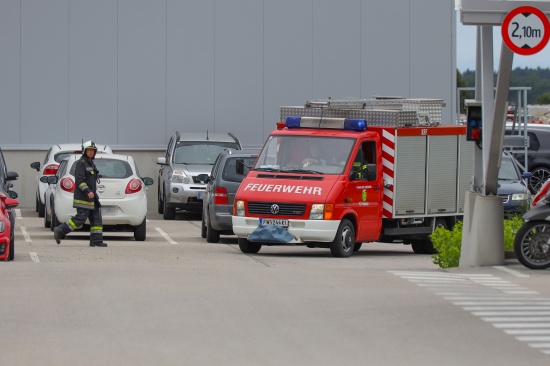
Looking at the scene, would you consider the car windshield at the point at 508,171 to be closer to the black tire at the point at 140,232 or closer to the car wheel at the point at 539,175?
the car wheel at the point at 539,175

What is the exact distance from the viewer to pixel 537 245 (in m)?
16.3

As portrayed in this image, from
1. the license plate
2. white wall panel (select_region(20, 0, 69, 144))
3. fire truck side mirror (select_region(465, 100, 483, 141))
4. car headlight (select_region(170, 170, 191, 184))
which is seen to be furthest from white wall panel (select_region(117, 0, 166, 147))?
fire truck side mirror (select_region(465, 100, 483, 141))

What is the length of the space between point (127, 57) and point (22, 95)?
2.94 m

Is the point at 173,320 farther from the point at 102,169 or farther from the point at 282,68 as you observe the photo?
the point at 282,68

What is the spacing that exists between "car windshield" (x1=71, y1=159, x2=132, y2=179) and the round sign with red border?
31.8ft

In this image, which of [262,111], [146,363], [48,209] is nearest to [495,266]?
[146,363]

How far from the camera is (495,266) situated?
16828 millimetres

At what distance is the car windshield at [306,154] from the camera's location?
20.4 meters

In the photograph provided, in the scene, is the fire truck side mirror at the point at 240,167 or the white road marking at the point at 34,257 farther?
the fire truck side mirror at the point at 240,167

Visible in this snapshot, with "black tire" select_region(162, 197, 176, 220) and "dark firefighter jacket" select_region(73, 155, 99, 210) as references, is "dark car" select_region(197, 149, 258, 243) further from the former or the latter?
"black tire" select_region(162, 197, 176, 220)

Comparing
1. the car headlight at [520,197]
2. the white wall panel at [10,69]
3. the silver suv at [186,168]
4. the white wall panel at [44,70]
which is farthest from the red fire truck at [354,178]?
the white wall panel at [10,69]

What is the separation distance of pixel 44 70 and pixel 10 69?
2.89 ft

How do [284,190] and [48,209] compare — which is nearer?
[284,190]

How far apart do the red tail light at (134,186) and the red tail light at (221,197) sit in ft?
4.65
